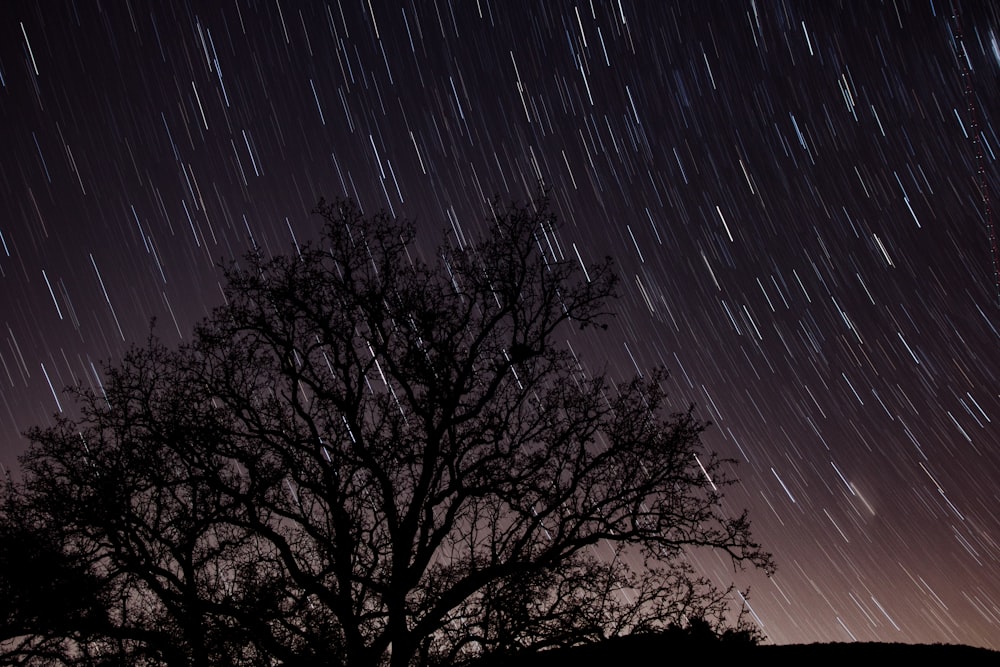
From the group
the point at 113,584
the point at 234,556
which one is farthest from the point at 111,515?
the point at 234,556

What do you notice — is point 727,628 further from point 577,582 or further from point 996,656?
point 996,656

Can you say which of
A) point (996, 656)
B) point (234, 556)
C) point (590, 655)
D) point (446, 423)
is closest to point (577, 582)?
point (590, 655)

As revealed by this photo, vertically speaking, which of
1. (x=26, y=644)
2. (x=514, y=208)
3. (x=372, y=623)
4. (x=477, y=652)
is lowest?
(x=477, y=652)

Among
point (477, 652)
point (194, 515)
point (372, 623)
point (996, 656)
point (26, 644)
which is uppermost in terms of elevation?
point (194, 515)

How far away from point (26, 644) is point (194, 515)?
8.05 ft

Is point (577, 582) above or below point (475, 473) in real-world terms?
below

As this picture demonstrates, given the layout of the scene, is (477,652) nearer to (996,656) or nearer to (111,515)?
(111,515)

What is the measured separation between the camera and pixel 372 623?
9320mm

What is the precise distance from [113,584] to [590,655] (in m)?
6.80

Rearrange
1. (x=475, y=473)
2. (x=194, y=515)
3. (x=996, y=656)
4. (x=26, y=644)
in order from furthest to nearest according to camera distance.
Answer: (x=996, y=656), (x=475, y=473), (x=194, y=515), (x=26, y=644)

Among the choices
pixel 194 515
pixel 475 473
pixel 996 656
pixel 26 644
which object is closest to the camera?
pixel 26 644

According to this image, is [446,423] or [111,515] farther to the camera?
[446,423]

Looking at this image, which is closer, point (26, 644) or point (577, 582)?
point (26, 644)

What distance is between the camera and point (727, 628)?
9.27m
